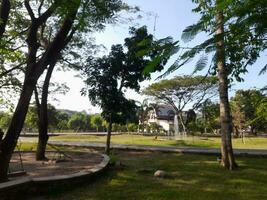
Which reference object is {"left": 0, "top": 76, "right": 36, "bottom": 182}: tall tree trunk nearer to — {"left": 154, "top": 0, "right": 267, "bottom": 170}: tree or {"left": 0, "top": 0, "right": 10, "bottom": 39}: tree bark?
{"left": 0, "top": 0, "right": 10, "bottom": 39}: tree bark

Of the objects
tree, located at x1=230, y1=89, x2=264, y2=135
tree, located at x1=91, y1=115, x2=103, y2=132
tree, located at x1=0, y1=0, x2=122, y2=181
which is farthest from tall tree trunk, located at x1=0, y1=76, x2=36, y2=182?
tree, located at x1=91, y1=115, x2=103, y2=132

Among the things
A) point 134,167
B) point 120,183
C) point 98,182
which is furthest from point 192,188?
point 134,167

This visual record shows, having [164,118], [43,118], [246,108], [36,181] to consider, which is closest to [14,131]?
[36,181]

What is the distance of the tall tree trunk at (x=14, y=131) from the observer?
31.1ft

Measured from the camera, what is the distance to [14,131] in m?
9.59

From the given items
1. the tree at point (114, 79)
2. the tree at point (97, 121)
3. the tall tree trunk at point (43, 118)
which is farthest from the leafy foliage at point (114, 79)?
the tree at point (97, 121)

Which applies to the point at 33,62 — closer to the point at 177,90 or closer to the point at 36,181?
the point at 36,181

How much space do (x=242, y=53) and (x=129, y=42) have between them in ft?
55.9

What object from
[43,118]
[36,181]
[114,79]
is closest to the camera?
[36,181]

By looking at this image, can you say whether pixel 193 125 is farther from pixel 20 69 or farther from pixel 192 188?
pixel 192 188

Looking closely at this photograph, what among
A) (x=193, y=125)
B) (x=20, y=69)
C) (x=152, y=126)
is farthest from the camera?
(x=152, y=126)

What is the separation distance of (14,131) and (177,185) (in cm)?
478

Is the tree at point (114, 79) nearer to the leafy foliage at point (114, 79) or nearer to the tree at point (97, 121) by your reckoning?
the leafy foliage at point (114, 79)

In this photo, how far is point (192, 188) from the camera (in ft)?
33.2
